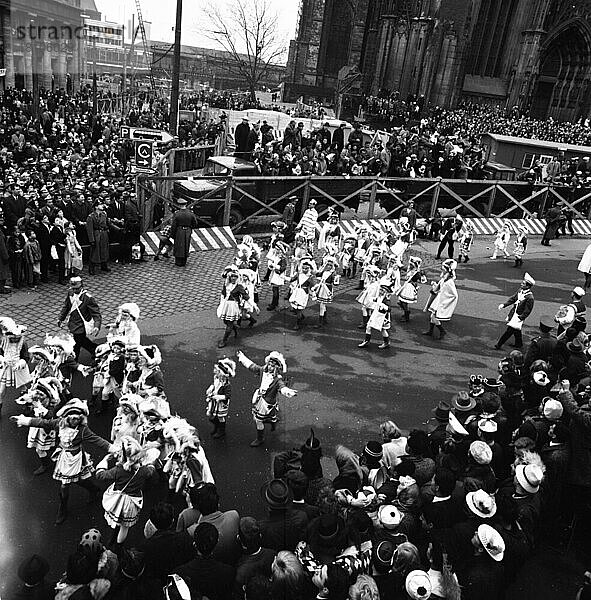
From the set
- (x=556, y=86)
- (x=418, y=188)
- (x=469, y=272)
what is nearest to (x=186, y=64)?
(x=556, y=86)

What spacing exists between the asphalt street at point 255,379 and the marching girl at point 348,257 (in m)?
0.59

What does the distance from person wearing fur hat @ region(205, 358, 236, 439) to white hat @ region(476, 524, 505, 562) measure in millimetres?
3863

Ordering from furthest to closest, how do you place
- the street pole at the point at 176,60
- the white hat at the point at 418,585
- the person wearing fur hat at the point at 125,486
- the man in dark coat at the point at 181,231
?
the street pole at the point at 176,60, the man in dark coat at the point at 181,231, the person wearing fur hat at the point at 125,486, the white hat at the point at 418,585

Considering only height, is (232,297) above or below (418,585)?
below

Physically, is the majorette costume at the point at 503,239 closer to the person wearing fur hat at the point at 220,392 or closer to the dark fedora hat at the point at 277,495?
the person wearing fur hat at the point at 220,392

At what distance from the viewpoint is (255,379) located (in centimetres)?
993

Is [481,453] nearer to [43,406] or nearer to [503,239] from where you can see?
[43,406]

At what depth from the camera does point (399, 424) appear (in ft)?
29.3

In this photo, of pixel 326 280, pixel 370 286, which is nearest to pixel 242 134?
pixel 326 280

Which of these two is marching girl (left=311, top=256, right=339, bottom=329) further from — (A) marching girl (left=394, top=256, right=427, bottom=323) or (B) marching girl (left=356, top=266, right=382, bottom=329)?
(A) marching girl (left=394, top=256, right=427, bottom=323)

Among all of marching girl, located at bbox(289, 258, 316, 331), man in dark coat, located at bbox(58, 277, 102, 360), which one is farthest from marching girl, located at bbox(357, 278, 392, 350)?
man in dark coat, located at bbox(58, 277, 102, 360)

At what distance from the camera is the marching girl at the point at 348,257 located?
14937mm

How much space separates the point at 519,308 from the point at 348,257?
5229mm

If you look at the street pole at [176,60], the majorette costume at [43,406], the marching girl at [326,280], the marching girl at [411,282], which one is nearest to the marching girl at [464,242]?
the marching girl at [411,282]
